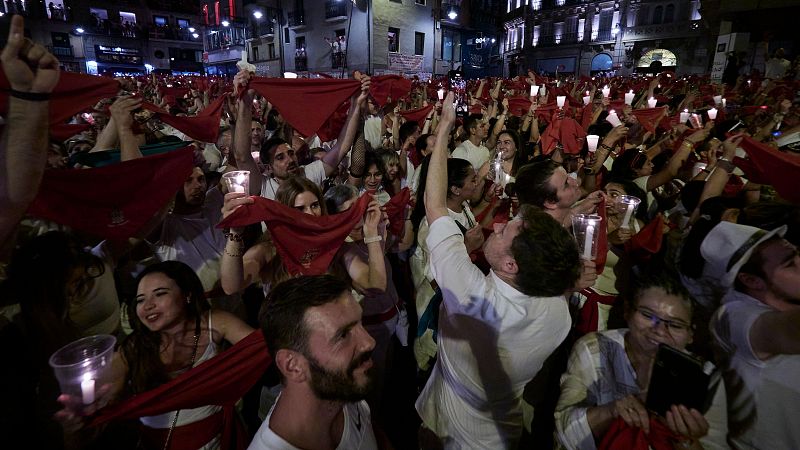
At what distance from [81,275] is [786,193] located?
14.6 feet

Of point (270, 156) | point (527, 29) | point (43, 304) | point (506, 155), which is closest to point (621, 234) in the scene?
point (506, 155)

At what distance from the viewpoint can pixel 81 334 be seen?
8.03 feet

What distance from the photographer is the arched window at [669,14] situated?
39562 millimetres

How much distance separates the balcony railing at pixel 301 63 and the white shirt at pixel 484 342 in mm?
37772

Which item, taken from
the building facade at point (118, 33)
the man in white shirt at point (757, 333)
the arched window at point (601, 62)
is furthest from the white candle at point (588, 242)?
the arched window at point (601, 62)

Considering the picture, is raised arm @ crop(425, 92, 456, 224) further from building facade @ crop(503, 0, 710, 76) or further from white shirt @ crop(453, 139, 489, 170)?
building facade @ crop(503, 0, 710, 76)

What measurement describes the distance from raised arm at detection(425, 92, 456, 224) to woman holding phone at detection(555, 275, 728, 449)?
1097 millimetres

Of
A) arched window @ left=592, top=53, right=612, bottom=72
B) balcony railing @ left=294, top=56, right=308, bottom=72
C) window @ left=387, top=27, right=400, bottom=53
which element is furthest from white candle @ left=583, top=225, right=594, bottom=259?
arched window @ left=592, top=53, right=612, bottom=72

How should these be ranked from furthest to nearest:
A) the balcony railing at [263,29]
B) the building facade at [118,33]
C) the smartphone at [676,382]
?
the building facade at [118,33] → the balcony railing at [263,29] → the smartphone at [676,382]

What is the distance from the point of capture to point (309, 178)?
4477 mm

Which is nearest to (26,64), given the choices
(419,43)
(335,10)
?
(335,10)

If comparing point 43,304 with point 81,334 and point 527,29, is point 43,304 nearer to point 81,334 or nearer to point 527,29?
point 81,334

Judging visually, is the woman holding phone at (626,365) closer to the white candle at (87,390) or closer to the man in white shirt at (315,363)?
the man in white shirt at (315,363)

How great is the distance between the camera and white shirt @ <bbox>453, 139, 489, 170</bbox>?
610 centimetres
